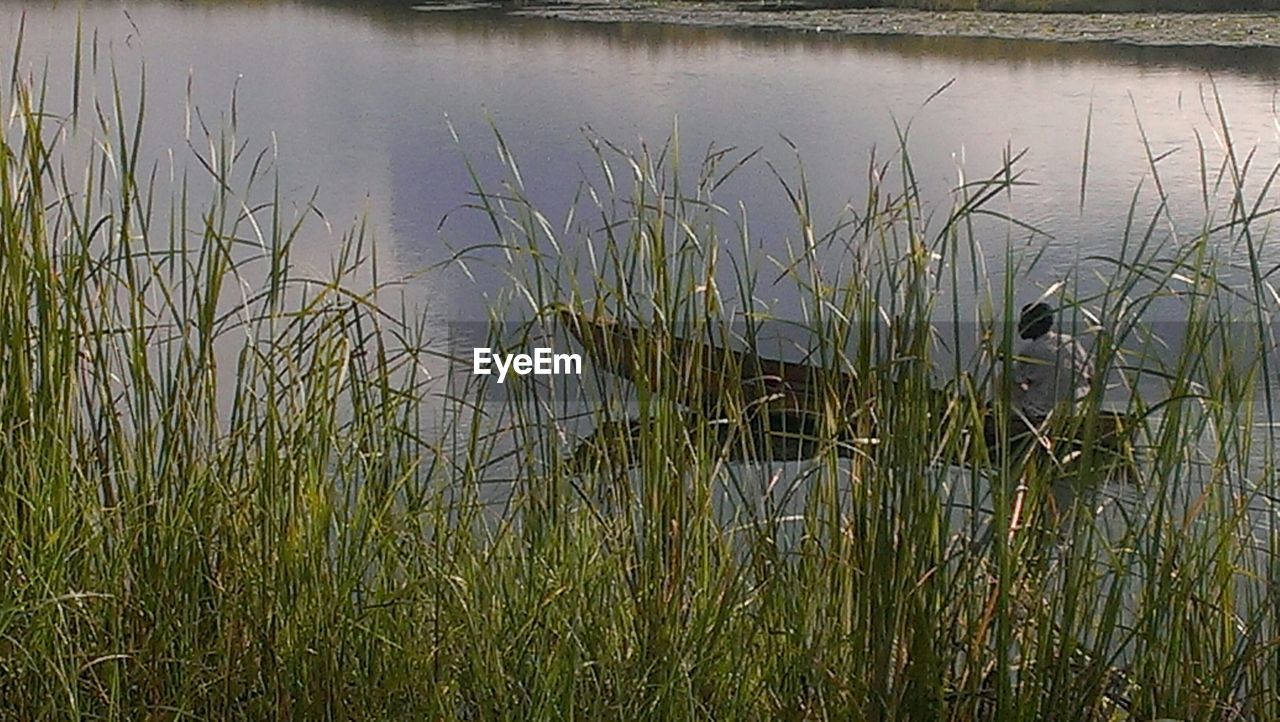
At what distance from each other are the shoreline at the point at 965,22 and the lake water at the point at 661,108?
18cm

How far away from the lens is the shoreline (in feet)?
49.0

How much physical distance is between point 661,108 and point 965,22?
199 inches

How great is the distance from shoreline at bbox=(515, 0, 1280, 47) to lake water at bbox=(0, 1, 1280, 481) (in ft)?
0.59

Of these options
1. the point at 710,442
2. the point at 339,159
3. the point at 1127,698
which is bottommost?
the point at 339,159

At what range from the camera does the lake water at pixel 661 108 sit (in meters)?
10.1

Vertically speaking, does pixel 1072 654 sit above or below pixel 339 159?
above

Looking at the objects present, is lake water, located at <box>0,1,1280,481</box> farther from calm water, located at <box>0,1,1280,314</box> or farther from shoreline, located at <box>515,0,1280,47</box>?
shoreline, located at <box>515,0,1280,47</box>

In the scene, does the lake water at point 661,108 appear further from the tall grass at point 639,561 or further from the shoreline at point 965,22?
the tall grass at point 639,561

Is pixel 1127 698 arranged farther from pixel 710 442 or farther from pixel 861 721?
pixel 710 442

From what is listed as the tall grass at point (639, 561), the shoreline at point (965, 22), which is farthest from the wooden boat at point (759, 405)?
the shoreline at point (965, 22)

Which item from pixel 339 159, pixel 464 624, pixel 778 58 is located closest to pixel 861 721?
pixel 464 624

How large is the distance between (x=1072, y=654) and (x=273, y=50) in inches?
684

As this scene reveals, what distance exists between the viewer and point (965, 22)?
17.0 m

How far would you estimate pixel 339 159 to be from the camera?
11859mm
